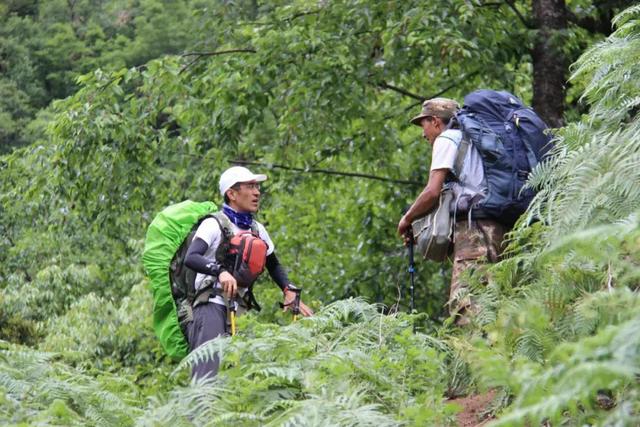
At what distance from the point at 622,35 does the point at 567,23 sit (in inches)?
192

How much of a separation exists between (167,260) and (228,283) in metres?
0.66

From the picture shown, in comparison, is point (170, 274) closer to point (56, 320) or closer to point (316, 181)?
point (316, 181)

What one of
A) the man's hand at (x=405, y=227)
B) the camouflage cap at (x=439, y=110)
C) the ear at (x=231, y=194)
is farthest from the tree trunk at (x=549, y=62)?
the ear at (x=231, y=194)

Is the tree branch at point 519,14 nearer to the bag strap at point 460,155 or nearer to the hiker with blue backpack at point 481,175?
the hiker with blue backpack at point 481,175

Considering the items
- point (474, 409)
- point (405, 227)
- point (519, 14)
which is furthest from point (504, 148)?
point (519, 14)

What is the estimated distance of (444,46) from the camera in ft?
34.1

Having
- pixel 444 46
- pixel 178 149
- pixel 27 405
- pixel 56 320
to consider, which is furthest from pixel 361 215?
pixel 27 405

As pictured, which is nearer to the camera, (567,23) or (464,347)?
(464,347)

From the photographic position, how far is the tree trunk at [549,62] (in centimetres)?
1068

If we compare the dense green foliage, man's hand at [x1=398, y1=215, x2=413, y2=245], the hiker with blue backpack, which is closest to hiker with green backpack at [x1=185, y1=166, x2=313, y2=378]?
the dense green foliage

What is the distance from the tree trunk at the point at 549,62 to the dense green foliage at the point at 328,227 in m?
0.15

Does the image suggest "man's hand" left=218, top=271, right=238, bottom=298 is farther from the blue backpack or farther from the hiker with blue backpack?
the blue backpack

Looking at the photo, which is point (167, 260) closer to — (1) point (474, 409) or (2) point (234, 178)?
(2) point (234, 178)

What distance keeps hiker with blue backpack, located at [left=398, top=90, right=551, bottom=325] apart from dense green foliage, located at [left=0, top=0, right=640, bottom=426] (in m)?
0.30
